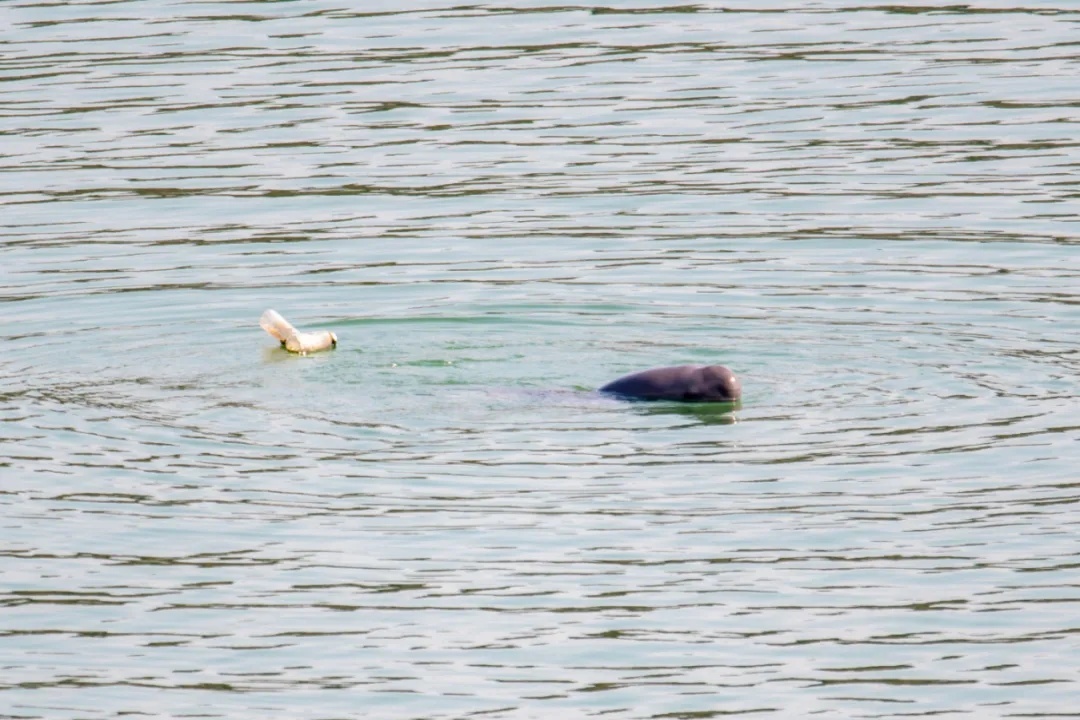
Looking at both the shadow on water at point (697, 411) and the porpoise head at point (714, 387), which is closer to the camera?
the shadow on water at point (697, 411)

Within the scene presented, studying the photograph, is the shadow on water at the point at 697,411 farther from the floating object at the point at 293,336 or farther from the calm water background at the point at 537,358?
the floating object at the point at 293,336

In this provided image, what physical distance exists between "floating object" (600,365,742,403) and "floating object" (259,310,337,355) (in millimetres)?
2093

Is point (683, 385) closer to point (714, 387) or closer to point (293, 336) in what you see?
point (714, 387)

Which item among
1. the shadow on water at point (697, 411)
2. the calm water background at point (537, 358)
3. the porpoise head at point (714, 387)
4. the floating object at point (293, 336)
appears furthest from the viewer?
the floating object at point (293, 336)

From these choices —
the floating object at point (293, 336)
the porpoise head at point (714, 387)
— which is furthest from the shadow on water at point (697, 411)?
the floating object at point (293, 336)

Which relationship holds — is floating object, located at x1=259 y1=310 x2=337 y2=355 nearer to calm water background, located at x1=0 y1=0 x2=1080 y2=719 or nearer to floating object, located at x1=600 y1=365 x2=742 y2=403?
calm water background, located at x1=0 y1=0 x2=1080 y2=719

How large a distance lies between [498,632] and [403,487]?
1.91 metres

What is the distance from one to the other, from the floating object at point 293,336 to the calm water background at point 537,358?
0.17 m

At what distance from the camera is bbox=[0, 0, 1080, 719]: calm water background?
28.3 ft

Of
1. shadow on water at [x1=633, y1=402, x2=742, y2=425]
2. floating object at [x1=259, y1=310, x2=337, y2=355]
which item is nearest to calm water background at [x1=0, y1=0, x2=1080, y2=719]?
shadow on water at [x1=633, y1=402, x2=742, y2=425]

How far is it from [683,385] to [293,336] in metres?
2.65

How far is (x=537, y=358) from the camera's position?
13211mm

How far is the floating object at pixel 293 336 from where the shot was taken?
13336 mm

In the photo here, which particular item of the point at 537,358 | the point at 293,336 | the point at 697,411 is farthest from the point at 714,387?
the point at 293,336
